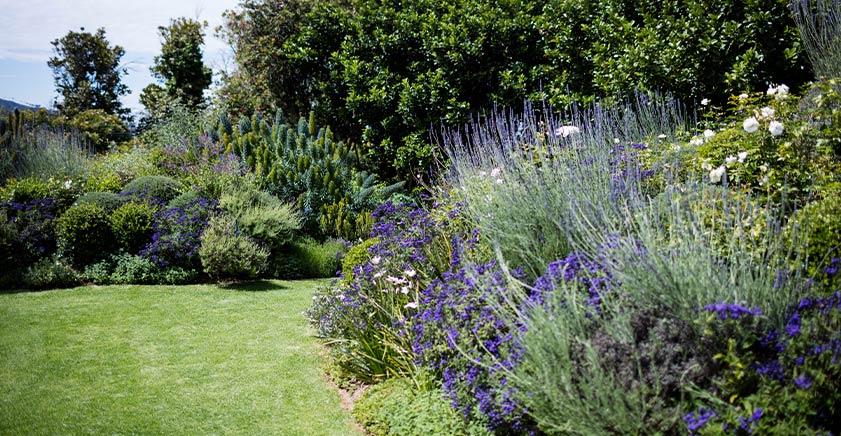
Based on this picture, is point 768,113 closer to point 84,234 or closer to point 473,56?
point 473,56

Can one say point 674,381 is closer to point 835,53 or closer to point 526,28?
point 835,53

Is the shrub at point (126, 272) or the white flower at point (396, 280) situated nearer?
the white flower at point (396, 280)

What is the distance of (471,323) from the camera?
12.4 feet

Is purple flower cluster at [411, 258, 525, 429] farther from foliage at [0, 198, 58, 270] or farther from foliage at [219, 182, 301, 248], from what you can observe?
foliage at [0, 198, 58, 270]

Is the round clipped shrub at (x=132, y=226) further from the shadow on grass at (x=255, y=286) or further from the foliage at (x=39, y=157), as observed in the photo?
the foliage at (x=39, y=157)

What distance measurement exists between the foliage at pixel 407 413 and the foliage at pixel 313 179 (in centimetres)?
504

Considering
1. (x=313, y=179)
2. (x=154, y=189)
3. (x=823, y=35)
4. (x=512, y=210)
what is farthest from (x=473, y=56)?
(x=512, y=210)

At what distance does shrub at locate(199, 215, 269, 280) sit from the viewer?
24.9 ft

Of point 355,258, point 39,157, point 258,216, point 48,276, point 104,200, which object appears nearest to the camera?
point 355,258

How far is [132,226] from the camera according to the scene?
8.02 metres

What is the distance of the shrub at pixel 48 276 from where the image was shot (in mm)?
7527

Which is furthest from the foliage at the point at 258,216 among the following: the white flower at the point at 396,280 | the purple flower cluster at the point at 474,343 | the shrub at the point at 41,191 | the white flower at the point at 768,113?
the white flower at the point at 768,113

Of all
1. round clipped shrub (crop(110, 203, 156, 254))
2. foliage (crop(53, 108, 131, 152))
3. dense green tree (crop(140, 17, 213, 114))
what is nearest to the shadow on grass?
round clipped shrub (crop(110, 203, 156, 254))

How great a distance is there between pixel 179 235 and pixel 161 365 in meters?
3.24
